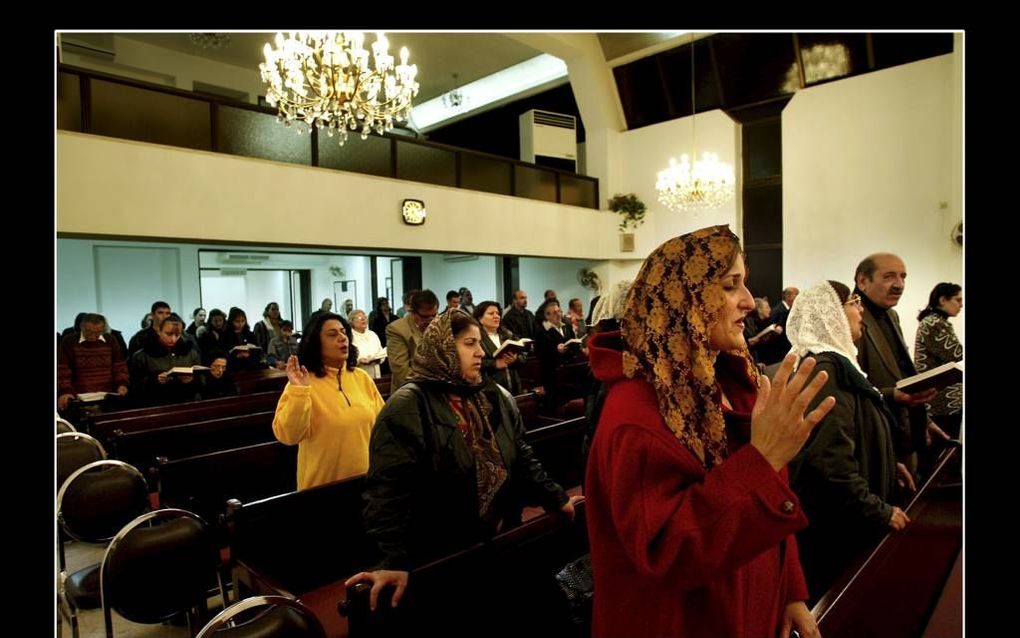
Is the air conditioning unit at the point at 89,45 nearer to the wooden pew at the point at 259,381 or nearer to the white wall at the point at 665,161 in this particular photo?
the wooden pew at the point at 259,381

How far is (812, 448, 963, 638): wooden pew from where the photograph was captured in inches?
61.0

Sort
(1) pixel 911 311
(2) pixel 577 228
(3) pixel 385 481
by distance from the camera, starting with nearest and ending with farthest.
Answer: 1. (3) pixel 385 481
2. (1) pixel 911 311
3. (2) pixel 577 228

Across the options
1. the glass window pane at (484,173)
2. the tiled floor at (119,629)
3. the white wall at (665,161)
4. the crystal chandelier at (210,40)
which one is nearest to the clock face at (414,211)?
the glass window pane at (484,173)

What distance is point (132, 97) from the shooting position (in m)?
6.32

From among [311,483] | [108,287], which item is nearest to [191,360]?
[311,483]

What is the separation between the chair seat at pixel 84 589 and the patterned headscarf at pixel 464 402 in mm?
1647

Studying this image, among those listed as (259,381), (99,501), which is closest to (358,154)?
(259,381)

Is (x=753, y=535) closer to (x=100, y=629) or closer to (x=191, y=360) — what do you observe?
(x=100, y=629)

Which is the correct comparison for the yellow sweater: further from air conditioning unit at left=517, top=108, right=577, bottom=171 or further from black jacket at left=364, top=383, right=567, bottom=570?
air conditioning unit at left=517, top=108, right=577, bottom=171

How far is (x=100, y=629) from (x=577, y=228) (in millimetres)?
9429

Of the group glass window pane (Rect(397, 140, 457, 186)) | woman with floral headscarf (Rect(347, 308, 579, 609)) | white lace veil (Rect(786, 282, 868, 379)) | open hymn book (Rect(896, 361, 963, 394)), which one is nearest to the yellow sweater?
woman with floral headscarf (Rect(347, 308, 579, 609))

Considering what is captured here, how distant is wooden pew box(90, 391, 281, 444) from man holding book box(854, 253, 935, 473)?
475 cm

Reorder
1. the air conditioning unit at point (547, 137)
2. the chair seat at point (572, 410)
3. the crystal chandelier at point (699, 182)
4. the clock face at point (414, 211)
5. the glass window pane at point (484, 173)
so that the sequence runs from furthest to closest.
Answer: the air conditioning unit at point (547, 137) → the glass window pane at point (484, 173) → the crystal chandelier at point (699, 182) → the clock face at point (414, 211) → the chair seat at point (572, 410)

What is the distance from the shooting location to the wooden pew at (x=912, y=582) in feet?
5.08
